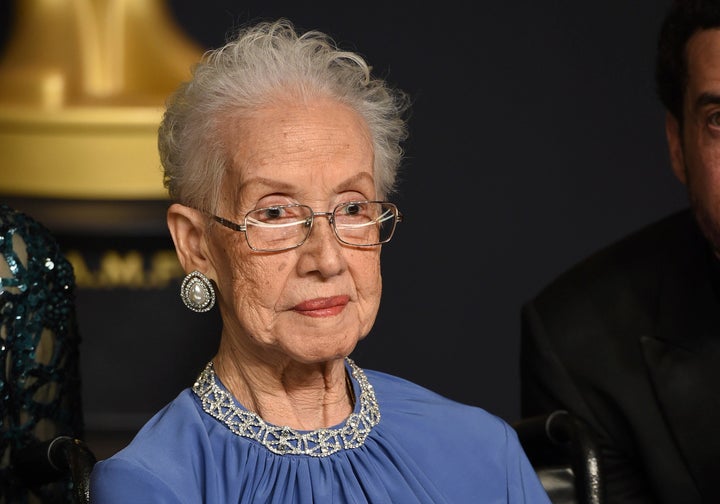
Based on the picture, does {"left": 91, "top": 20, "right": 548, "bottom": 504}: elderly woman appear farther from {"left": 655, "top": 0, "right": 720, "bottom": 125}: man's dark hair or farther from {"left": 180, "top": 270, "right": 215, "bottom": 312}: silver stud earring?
{"left": 655, "top": 0, "right": 720, "bottom": 125}: man's dark hair

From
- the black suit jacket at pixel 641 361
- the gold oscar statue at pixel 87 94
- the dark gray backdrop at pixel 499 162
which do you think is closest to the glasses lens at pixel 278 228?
the black suit jacket at pixel 641 361

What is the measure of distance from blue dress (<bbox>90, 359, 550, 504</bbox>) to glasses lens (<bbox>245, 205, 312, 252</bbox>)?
0.24 m

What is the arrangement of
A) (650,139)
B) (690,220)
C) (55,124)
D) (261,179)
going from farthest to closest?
(650,139), (55,124), (690,220), (261,179)

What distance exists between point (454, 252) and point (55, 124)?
4.00 feet

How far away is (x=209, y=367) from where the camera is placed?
79.4 inches

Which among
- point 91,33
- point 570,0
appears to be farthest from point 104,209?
point 570,0

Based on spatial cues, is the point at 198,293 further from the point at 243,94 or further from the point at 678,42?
the point at 678,42

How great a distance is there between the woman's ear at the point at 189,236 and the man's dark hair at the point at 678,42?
1.24 meters

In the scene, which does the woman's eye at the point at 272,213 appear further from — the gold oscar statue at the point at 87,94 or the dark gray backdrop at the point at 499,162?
the dark gray backdrop at the point at 499,162

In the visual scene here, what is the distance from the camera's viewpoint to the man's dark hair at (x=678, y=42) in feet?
8.86

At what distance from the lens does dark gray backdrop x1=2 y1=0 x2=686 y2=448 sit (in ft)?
12.8

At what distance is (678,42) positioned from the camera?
2.79 m

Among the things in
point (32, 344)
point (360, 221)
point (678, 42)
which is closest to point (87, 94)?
point (32, 344)

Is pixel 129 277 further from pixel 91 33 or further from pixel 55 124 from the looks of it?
pixel 91 33
